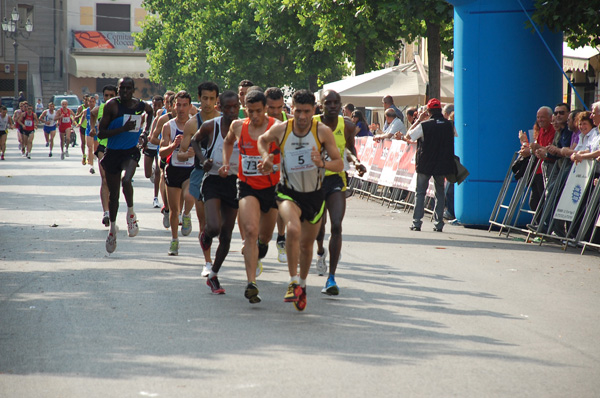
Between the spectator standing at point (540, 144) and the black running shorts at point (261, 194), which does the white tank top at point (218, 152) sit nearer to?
the black running shorts at point (261, 194)

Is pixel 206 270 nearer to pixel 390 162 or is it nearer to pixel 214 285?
pixel 214 285

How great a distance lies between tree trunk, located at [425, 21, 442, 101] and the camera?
21328 mm

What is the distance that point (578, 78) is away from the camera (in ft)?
78.3

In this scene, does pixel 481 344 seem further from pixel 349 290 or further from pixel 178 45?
pixel 178 45

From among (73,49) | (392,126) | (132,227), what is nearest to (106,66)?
(73,49)

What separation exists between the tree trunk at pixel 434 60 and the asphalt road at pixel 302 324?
858cm

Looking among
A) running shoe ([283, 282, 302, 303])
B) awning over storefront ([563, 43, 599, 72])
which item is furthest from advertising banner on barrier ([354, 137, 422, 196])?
running shoe ([283, 282, 302, 303])

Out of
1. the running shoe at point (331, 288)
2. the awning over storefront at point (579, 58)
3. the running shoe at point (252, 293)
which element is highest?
the awning over storefront at point (579, 58)

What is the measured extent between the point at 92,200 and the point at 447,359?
13112 mm

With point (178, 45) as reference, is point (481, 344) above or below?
below

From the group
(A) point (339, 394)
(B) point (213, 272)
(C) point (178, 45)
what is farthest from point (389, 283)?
(C) point (178, 45)

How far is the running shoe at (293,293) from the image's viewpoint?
798 centimetres

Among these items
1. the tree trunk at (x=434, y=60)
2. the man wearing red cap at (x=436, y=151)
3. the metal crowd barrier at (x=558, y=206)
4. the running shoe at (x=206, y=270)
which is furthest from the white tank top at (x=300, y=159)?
the tree trunk at (x=434, y=60)

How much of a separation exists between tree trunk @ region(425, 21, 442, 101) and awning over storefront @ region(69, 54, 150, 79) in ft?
191
